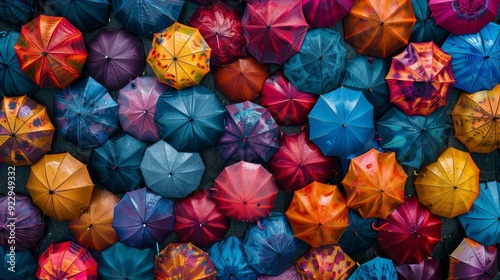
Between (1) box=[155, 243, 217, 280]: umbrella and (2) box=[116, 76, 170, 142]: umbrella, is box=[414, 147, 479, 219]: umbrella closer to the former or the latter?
(1) box=[155, 243, 217, 280]: umbrella

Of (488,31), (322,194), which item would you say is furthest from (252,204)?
(488,31)

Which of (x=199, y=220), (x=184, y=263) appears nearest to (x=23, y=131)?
(x=199, y=220)

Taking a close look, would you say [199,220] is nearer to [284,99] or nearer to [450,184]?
[284,99]

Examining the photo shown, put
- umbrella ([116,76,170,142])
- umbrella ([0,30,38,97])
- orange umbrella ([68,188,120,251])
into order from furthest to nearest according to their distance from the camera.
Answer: orange umbrella ([68,188,120,251]) → umbrella ([116,76,170,142]) → umbrella ([0,30,38,97])

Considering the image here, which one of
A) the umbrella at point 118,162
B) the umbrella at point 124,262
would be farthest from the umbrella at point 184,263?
the umbrella at point 118,162

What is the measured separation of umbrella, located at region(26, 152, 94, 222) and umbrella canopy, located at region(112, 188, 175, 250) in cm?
66

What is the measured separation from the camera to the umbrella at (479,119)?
9.91 meters

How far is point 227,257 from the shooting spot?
33.2ft

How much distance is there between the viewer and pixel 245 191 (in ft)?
31.6

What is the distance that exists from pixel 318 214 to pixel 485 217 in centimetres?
309

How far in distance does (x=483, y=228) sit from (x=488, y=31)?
3.52m

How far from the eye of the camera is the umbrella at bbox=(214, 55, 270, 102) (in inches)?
385

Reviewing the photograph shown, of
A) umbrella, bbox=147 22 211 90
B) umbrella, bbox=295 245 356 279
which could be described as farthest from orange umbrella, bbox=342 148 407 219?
umbrella, bbox=147 22 211 90

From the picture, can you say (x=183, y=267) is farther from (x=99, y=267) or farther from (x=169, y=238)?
(x=99, y=267)
